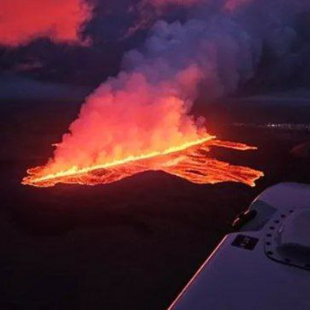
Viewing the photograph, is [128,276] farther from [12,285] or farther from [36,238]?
[36,238]

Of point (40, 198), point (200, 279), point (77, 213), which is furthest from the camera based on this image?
point (40, 198)

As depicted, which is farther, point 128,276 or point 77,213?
point 77,213

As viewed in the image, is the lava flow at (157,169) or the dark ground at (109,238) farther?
the lava flow at (157,169)

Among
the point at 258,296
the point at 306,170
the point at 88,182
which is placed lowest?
the point at 306,170

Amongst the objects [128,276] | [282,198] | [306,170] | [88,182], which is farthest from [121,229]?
[306,170]

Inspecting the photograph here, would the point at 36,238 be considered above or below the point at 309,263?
below

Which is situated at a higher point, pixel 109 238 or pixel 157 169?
pixel 157 169
